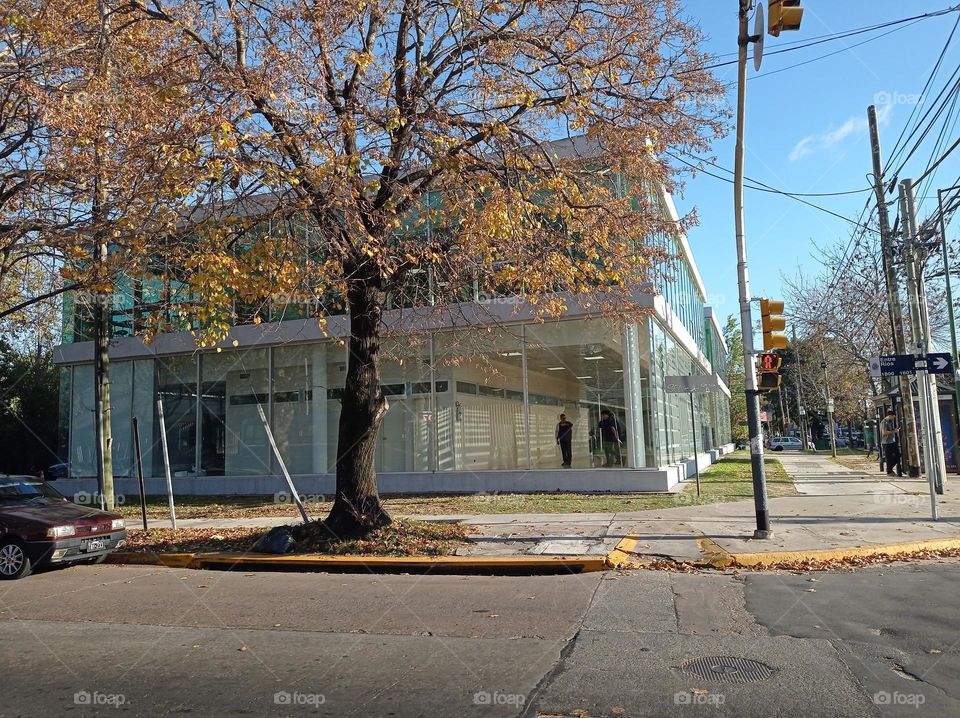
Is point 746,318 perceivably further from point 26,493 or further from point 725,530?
point 26,493

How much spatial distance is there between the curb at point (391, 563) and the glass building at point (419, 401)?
554cm

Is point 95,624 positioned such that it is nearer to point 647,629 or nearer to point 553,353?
point 647,629

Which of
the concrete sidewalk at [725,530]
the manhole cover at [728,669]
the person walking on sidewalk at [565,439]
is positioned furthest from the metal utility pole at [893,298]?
the manhole cover at [728,669]

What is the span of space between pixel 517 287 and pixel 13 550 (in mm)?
8551

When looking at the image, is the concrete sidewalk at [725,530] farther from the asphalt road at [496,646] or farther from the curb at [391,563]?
the asphalt road at [496,646]

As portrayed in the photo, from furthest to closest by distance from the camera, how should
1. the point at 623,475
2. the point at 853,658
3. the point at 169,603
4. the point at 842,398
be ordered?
the point at 842,398 < the point at 623,475 < the point at 169,603 < the point at 853,658

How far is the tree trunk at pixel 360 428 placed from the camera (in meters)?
11.5

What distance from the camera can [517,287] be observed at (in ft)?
41.5

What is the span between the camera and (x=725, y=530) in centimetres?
1155

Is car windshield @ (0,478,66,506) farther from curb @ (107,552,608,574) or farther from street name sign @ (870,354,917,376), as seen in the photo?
street name sign @ (870,354,917,376)

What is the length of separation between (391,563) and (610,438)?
29.5 feet

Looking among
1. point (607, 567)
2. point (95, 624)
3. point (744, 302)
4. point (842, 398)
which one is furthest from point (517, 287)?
point (842, 398)

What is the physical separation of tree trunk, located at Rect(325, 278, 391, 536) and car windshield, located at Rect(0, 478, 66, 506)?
460 cm

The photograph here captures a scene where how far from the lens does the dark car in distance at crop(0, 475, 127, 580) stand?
10242 millimetres
